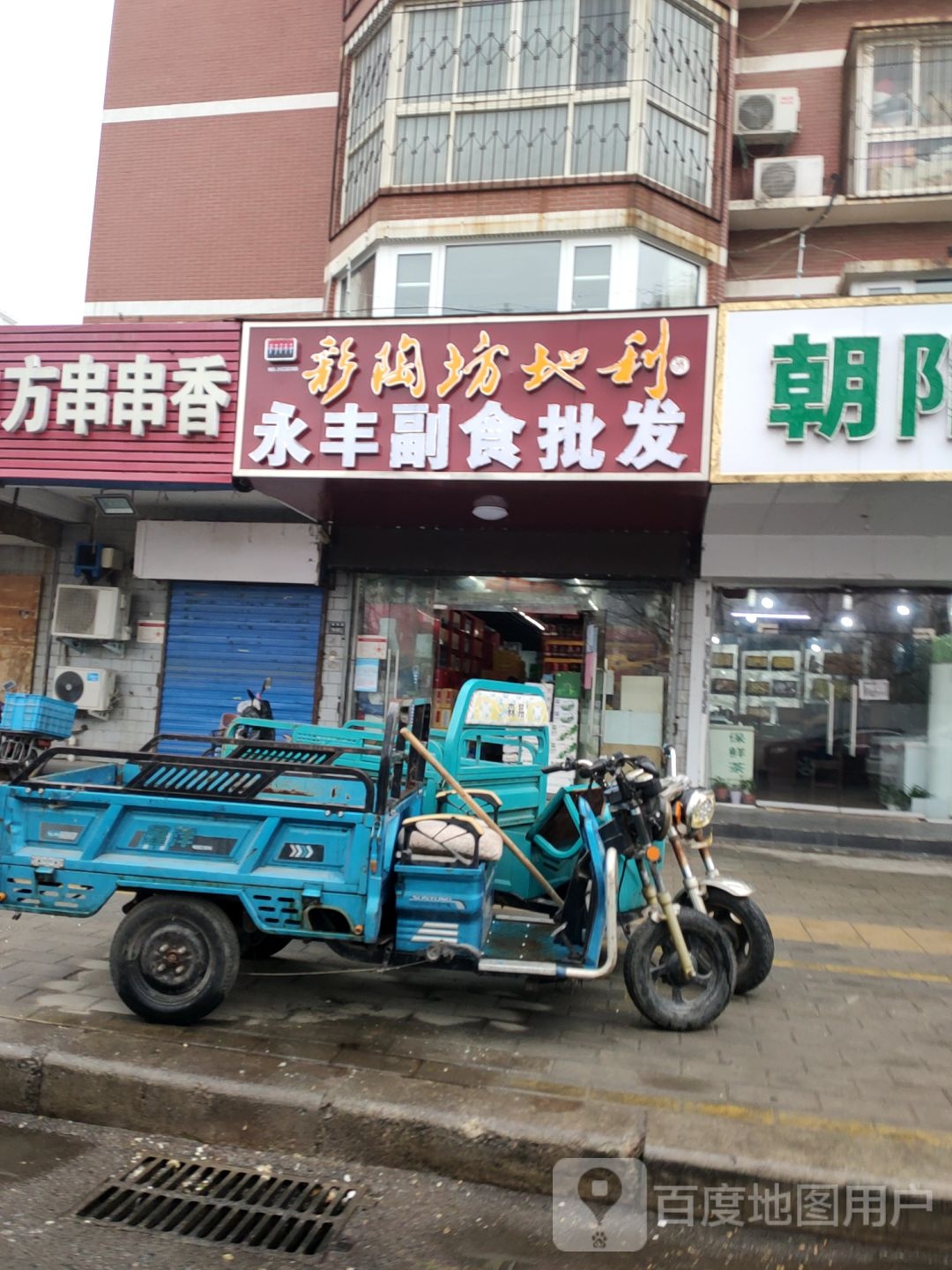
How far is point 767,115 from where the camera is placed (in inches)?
436

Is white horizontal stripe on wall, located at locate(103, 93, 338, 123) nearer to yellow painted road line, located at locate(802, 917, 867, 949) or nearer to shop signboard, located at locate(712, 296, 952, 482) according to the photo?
shop signboard, located at locate(712, 296, 952, 482)

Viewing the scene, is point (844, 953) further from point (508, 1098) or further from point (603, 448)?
point (603, 448)

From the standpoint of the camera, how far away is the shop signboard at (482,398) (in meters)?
8.30

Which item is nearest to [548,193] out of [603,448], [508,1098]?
[603,448]

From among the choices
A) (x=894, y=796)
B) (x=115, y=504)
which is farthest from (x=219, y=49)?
(x=894, y=796)

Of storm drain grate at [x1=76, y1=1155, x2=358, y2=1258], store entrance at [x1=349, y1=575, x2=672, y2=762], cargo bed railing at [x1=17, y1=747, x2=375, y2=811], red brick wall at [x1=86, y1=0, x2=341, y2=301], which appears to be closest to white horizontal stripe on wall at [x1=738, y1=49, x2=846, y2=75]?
red brick wall at [x1=86, y1=0, x2=341, y2=301]

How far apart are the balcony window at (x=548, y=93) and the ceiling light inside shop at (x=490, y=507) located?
3819mm

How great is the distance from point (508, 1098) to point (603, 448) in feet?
20.4

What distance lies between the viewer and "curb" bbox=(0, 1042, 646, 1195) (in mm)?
3160

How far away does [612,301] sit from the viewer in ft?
32.1

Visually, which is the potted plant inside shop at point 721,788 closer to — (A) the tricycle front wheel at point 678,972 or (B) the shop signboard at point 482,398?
(B) the shop signboard at point 482,398

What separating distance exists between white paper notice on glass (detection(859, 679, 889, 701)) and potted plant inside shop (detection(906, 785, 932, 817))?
1107mm

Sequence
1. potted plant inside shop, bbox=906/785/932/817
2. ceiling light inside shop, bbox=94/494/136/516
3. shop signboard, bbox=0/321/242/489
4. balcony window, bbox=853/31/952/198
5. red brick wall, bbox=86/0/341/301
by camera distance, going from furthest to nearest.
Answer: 1. red brick wall, bbox=86/0/341/301
2. ceiling light inside shop, bbox=94/494/136/516
3. balcony window, bbox=853/31/952/198
4. potted plant inside shop, bbox=906/785/932/817
5. shop signboard, bbox=0/321/242/489

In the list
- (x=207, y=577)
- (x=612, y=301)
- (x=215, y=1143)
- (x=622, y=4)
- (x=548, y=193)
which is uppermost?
(x=622, y=4)
